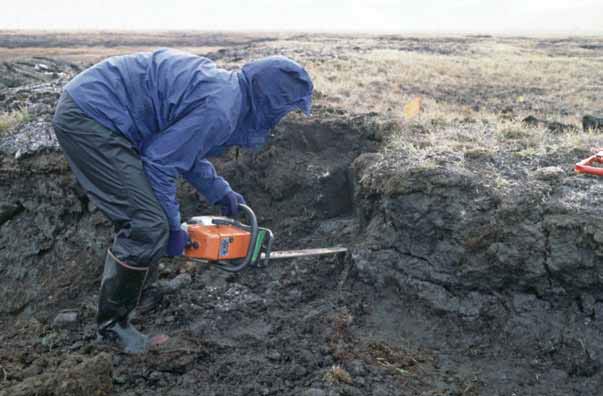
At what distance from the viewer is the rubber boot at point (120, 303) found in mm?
3859

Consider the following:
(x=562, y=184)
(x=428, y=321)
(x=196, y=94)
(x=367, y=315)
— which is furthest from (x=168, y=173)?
(x=562, y=184)

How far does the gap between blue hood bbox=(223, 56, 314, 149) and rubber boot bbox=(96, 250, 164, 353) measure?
105cm

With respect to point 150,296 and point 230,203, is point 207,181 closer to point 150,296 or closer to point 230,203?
point 230,203

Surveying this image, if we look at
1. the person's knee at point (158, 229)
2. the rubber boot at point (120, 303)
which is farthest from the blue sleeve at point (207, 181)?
the rubber boot at point (120, 303)

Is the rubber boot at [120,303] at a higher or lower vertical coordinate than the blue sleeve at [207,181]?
lower

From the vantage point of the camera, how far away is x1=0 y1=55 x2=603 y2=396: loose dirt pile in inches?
151

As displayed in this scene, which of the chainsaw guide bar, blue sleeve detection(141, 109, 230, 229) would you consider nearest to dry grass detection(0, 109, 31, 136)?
blue sleeve detection(141, 109, 230, 229)

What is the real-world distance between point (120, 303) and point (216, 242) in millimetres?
755

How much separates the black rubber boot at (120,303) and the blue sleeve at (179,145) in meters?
0.56

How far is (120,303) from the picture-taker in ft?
13.1

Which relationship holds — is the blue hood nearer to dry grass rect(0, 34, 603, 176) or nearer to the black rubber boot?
the black rubber boot

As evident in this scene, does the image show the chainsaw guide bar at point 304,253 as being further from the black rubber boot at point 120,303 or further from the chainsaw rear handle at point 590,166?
the chainsaw rear handle at point 590,166

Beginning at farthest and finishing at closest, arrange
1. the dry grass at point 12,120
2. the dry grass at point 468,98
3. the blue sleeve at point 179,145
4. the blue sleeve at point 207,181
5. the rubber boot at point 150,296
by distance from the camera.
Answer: the dry grass at point 12,120, the dry grass at point 468,98, the rubber boot at point 150,296, the blue sleeve at point 207,181, the blue sleeve at point 179,145

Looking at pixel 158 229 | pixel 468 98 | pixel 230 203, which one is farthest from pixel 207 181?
pixel 468 98
